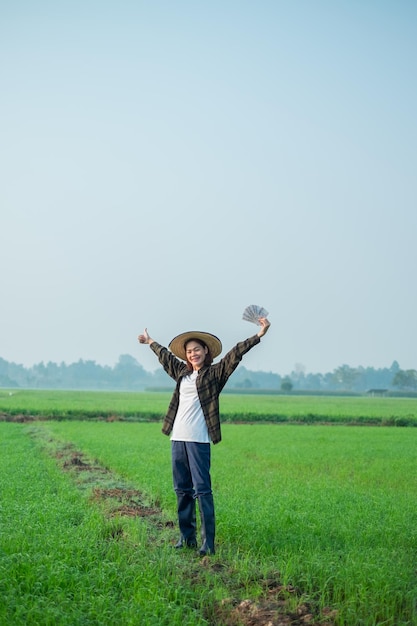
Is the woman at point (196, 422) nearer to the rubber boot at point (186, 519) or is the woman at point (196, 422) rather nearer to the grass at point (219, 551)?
the rubber boot at point (186, 519)

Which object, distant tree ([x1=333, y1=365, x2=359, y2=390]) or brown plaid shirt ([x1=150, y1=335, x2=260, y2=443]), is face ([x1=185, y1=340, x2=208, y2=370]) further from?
distant tree ([x1=333, y1=365, x2=359, y2=390])

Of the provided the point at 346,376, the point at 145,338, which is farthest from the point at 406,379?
the point at 145,338

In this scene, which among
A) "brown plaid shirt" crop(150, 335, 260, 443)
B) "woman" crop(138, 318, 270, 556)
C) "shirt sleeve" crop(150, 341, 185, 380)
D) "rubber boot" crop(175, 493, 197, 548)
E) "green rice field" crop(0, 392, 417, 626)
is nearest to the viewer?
"green rice field" crop(0, 392, 417, 626)

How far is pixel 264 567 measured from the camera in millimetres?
6809

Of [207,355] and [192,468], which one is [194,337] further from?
[192,468]

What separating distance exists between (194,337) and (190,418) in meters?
0.92

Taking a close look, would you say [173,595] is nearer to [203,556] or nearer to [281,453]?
[203,556]

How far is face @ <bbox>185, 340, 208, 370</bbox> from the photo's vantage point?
25.6 ft

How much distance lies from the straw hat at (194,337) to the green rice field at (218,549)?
2.13 meters

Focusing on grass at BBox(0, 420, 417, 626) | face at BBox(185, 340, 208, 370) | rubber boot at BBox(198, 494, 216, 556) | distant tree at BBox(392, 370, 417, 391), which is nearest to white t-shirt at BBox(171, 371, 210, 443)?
face at BBox(185, 340, 208, 370)

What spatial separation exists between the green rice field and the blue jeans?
678 millimetres

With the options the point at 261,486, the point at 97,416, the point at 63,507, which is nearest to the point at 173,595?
the point at 63,507

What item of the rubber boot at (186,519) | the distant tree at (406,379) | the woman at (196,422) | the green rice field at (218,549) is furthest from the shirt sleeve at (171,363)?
the distant tree at (406,379)

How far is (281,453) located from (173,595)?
13364 mm
